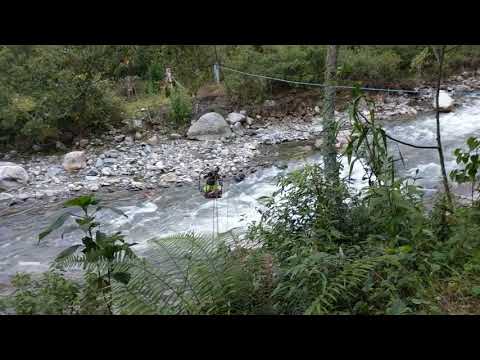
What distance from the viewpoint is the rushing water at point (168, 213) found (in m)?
5.62

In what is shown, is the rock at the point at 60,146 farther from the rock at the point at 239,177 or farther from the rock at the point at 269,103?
the rock at the point at 269,103

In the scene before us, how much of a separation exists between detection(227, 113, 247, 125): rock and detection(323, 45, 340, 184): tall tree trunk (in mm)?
5881

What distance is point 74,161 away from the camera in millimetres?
8641

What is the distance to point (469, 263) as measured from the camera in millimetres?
2223

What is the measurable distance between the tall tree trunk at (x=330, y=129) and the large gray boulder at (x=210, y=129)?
545 centimetres

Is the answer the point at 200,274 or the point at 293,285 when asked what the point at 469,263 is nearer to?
the point at 293,285

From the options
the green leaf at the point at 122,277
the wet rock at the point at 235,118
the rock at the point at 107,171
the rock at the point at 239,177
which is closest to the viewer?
the green leaf at the point at 122,277

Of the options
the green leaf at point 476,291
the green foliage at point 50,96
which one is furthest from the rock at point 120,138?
the green leaf at point 476,291

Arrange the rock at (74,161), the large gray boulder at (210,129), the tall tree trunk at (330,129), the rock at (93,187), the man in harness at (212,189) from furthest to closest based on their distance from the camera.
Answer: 1. the large gray boulder at (210,129)
2. the rock at (74,161)
3. the rock at (93,187)
4. the man in harness at (212,189)
5. the tall tree trunk at (330,129)

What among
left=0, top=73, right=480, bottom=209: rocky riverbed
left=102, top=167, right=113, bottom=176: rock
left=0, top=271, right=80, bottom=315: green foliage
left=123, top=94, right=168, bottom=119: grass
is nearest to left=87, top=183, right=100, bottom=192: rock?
Result: left=0, top=73, right=480, bottom=209: rocky riverbed

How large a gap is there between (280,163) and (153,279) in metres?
6.37

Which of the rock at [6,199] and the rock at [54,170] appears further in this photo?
the rock at [54,170]
